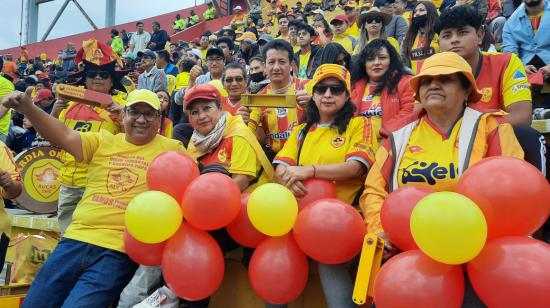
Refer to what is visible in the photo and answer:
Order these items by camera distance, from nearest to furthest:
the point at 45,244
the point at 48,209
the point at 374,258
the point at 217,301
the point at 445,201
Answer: the point at 445,201, the point at 374,258, the point at 217,301, the point at 45,244, the point at 48,209

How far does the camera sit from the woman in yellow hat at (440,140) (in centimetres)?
221

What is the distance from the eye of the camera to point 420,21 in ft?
14.3

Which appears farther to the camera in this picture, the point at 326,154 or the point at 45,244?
the point at 45,244

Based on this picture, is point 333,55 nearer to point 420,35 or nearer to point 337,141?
point 420,35

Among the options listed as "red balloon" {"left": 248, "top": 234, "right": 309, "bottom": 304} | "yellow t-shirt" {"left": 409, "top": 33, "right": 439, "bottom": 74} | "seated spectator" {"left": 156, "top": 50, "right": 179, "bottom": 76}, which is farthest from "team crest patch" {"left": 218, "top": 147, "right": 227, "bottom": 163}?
"seated spectator" {"left": 156, "top": 50, "right": 179, "bottom": 76}

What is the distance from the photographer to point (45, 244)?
4375 millimetres

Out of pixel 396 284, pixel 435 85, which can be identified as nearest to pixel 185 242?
pixel 396 284

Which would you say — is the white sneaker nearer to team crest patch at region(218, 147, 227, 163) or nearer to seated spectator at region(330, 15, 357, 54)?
team crest patch at region(218, 147, 227, 163)

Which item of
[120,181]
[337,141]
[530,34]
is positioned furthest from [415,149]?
[530,34]

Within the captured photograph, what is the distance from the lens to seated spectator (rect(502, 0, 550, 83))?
4.21m

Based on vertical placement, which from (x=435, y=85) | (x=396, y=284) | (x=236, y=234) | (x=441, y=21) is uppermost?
(x=441, y=21)

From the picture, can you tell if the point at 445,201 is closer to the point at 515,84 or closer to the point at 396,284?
the point at 396,284

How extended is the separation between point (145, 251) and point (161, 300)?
1.00ft

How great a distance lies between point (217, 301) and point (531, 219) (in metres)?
2.24
